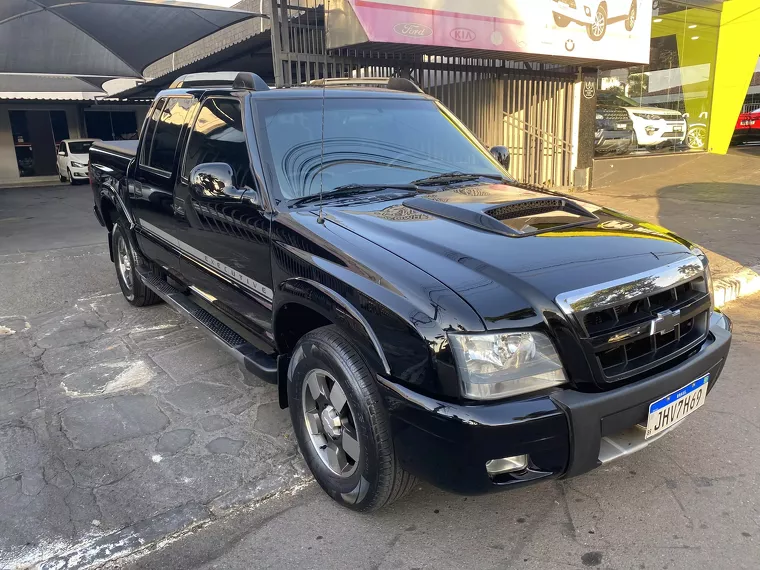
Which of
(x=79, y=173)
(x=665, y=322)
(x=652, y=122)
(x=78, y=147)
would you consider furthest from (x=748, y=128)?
(x=78, y=147)

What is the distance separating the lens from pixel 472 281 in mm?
2326

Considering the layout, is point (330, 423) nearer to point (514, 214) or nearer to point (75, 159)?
point (514, 214)

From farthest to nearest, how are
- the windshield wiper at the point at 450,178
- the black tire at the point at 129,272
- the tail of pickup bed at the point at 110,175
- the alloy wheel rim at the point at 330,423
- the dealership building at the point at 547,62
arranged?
the dealership building at the point at 547,62
the black tire at the point at 129,272
the tail of pickup bed at the point at 110,175
the windshield wiper at the point at 450,178
the alloy wheel rim at the point at 330,423

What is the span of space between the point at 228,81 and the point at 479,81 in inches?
323

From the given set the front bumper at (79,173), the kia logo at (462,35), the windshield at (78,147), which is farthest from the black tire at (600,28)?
the windshield at (78,147)

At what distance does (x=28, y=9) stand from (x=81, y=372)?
8598 millimetres

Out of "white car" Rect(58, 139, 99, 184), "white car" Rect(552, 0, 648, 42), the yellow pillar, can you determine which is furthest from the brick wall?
the yellow pillar

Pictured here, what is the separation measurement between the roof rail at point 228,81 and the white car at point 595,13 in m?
8.14

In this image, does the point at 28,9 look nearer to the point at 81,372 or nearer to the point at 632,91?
the point at 81,372

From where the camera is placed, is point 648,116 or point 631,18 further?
point 648,116

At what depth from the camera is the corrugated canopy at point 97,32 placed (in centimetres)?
1029

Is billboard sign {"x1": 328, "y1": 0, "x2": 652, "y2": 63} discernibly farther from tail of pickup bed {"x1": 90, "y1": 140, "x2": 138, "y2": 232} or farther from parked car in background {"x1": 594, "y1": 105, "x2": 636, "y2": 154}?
tail of pickup bed {"x1": 90, "y1": 140, "x2": 138, "y2": 232}

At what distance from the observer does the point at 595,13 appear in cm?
1130

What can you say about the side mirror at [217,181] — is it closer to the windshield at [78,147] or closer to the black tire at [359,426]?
the black tire at [359,426]
